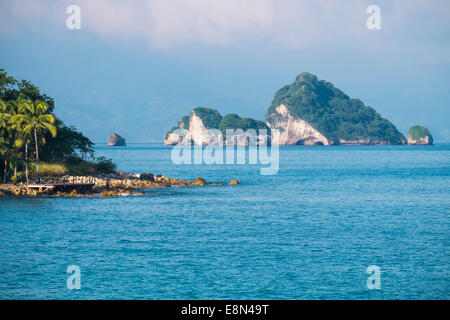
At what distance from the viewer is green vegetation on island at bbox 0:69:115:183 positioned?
207 feet

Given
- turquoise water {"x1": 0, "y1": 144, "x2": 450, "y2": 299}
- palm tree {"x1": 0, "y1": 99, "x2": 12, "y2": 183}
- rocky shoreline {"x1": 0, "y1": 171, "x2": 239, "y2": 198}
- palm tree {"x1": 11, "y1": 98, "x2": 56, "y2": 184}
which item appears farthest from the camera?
palm tree {"x1": 0, "y1": 99, "x2": 12, "y2": 183}

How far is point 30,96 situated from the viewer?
7231 cm

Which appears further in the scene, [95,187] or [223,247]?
[95,187]

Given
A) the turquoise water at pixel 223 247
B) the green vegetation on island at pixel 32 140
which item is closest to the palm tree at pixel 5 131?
the green vegetation on island at pixel 32 140

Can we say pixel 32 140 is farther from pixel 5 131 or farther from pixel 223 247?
pixel 223 247

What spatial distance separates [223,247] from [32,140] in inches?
1607

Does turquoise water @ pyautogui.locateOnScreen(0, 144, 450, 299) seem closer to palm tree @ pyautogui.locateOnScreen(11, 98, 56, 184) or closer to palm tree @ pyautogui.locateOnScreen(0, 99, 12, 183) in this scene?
palm tree @ pyautogui.locateOnScreen(11, 98, 56, 184)

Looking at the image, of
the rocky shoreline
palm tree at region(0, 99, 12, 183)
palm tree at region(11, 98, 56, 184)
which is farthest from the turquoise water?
palm tree at region(0, 99, 12, 183)

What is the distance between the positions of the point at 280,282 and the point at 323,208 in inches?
1137

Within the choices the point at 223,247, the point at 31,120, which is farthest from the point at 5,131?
the point at 223,247

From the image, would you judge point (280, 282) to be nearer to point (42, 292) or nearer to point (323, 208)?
point (42, 292)

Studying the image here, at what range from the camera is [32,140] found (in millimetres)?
67500

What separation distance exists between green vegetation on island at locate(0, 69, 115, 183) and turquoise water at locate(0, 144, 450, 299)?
995 centimetres

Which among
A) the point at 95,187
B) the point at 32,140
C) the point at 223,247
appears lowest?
the point at 223,247
